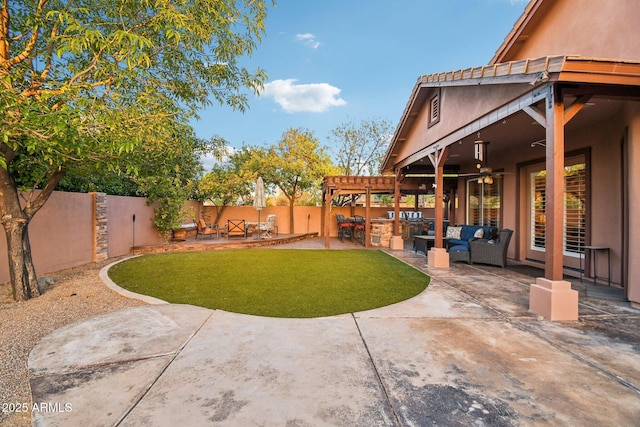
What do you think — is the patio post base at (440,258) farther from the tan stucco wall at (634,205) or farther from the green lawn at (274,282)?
the tan stucco wall at (634,205)

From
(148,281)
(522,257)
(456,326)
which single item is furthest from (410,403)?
(522,257)

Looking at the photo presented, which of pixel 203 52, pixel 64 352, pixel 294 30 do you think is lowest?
pixel 64 352

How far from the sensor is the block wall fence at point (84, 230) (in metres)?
6.20

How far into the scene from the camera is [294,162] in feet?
49.3

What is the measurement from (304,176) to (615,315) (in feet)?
41.2

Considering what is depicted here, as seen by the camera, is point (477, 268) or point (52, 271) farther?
point (477, 268)

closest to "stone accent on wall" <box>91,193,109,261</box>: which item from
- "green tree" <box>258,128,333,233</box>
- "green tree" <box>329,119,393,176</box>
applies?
"green tree" <box>258,128,333,233</box>

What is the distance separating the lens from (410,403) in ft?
6.78

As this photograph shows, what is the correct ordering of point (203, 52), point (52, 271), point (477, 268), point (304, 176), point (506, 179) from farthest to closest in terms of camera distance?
point (304, 176) → point (506, 179) → point (477, 268) → point (52, 271) → point (203, 52)

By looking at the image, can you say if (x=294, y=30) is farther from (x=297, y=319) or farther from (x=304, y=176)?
(x=297, y=319)

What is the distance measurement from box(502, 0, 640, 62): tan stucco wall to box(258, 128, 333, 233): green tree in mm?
9729

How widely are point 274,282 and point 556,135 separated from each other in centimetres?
473

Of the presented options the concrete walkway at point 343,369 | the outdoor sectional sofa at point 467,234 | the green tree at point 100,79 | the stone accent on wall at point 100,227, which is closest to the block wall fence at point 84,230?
the stone accent on wall at point 100,227

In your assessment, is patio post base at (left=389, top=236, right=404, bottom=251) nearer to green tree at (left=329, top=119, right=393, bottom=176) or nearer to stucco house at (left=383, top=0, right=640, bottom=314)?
stucco house at (left=383, top=0, right=640, bottom=314)
